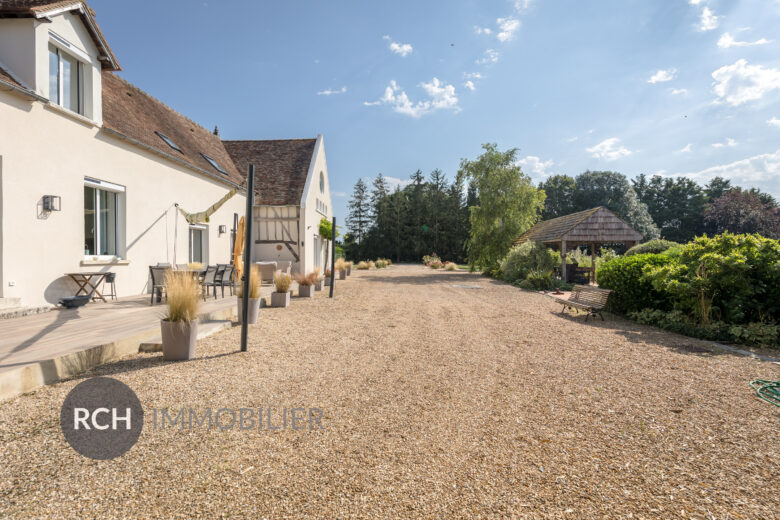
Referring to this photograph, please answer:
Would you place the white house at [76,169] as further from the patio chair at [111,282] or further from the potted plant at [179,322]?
the potted plant at [179,322]

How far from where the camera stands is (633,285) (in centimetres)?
819

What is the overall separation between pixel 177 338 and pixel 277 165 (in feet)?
46.1

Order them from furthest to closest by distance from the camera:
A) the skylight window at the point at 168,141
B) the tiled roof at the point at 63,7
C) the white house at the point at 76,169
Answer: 1. the skylight window at the point at 168,141
2. the tiled roof at the point at 63,7
3. the white house at the point at 76,169

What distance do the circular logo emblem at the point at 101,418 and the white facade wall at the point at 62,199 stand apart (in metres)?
3.99

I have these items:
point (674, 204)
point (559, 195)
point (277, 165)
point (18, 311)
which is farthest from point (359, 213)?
point (18, 311)

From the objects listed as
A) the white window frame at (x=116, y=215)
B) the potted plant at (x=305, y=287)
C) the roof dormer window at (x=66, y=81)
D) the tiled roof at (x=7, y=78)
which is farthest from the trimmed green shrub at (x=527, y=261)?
the tiled roof at (x=7, y=78)

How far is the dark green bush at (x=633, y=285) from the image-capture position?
25.7ft

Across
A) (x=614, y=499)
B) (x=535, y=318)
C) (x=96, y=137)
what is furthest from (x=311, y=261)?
(x=614, y=499)

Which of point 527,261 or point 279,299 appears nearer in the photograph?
point 279,299

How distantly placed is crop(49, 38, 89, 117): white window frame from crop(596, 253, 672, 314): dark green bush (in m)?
12.3

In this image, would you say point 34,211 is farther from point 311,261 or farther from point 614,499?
point 311,261

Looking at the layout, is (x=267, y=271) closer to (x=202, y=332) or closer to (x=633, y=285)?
(x=202, y=332)

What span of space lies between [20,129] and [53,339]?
12.9 ft

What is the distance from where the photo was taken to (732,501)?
2.10 m
